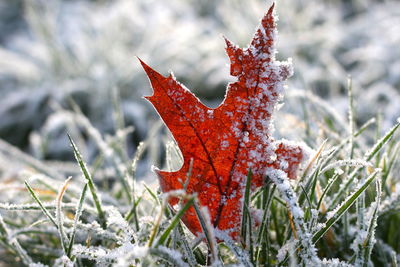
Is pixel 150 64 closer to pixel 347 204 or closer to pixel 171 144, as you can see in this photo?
pixel 171 144

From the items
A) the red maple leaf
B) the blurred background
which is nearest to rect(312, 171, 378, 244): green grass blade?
the red maple leaf

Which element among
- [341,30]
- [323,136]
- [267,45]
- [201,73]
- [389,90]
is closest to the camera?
[267,45]

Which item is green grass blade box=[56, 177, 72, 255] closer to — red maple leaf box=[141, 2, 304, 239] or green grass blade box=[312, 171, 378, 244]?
red maple leaf box=[141, 2, 304, 239]

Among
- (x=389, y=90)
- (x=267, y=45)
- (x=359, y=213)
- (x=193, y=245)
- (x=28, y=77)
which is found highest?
(x=28, y=77)

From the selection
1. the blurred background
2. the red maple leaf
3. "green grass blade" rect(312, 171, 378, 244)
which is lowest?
"green grass blade" rect(312, 171, 378, 244)

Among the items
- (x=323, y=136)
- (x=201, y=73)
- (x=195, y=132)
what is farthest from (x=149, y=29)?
(x=195, y=132)

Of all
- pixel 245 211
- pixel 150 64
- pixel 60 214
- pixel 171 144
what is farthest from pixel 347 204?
pixel 150 64

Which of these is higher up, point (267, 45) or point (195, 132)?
point (267, 45)

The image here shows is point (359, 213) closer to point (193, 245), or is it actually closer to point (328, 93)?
point (193, 245)
